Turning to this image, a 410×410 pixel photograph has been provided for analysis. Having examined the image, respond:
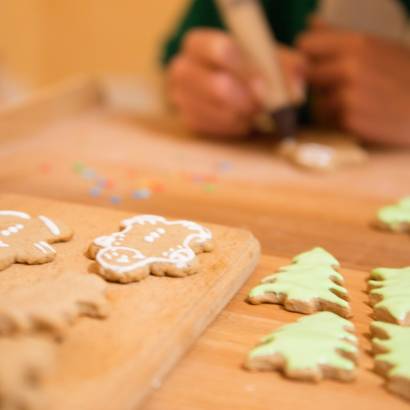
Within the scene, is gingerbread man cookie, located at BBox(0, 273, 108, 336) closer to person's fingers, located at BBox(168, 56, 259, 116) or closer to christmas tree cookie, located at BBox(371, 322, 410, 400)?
christmas tree cookie, located at BBox(371, 322, 410, 400)

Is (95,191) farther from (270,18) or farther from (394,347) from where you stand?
(270,18)

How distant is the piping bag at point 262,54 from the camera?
1107 mm

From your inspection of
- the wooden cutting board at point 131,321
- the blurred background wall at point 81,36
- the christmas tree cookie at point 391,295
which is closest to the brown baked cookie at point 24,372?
the wooden cutting board at point 131,321

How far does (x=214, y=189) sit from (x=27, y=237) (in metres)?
0.37

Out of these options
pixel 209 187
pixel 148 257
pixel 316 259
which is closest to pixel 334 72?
pixel 209 187

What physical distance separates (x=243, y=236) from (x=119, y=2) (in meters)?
1.76

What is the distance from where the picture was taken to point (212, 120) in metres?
1.27

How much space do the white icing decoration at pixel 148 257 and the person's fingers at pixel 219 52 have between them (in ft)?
2.01

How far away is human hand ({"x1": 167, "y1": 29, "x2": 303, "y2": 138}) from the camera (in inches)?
48.8

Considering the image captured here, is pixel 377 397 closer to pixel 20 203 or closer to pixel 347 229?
pixel 347 229

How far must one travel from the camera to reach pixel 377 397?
0.48m

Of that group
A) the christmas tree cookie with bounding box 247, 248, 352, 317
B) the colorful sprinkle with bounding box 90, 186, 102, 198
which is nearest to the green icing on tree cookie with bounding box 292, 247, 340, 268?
the christmas tree cookie with bounding box 247, 248, 352, 317

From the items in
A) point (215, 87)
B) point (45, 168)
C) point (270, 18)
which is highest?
point (270, 18)

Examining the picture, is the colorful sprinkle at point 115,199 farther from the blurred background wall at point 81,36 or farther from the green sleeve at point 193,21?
the blurred background wall at point 81,36
